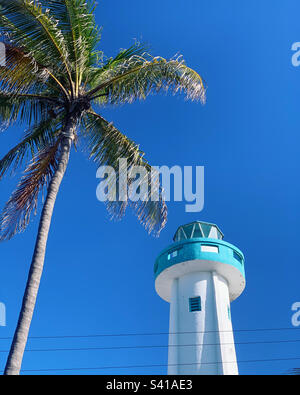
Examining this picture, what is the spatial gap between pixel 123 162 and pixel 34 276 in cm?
501

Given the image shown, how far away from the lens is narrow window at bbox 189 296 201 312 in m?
24.7

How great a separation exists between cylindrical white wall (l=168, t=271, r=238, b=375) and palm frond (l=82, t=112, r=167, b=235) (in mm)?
13206

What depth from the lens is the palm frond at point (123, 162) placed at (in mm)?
12430

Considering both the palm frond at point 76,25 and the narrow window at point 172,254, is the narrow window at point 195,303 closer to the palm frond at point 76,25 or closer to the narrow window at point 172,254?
the narrow window at point 172,254

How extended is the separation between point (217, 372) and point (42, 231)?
53.8ft

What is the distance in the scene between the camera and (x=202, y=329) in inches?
933

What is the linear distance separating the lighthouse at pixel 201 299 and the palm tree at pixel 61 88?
1329 cm

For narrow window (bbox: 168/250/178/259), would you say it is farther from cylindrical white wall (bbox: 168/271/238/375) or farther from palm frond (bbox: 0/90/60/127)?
palm frond (bbox: 0/90/60/127)

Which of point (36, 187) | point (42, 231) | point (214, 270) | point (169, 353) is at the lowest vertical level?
point (42, 231)

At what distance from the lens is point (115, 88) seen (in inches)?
491
